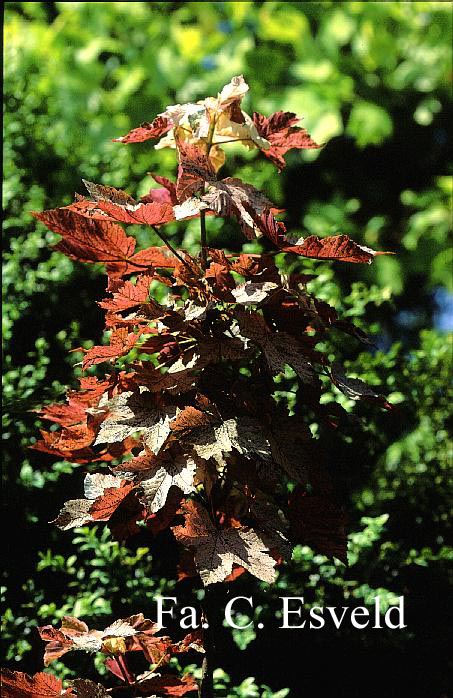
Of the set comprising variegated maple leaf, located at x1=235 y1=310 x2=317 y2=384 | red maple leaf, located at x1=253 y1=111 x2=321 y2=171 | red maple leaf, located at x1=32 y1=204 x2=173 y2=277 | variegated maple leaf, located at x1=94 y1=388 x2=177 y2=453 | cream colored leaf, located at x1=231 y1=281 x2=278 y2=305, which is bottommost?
variegated maple leaf, located at x1=94 y1=388 x2=177 y2=453

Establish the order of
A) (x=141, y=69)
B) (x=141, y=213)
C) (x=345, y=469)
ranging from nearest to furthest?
(x=141, y=213)
(x=345, y=469)
(x=141, y=69)

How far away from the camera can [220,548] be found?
1.06m

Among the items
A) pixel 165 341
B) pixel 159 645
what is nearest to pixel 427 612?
pixel 159 645

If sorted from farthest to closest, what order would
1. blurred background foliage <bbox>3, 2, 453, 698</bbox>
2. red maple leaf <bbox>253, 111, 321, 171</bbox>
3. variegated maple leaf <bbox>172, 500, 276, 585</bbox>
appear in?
blurred background foliage <bbox>3, 2, 453, 698</bbox> → red maple leaf <bbox>253, 111, 321, 171</bbox> → variegated maple leaf <bbox>172, 500, 276, 585</bbox>

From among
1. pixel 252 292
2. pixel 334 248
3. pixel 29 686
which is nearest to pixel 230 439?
pixel 252 292

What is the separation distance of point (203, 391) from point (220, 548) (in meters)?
0.26

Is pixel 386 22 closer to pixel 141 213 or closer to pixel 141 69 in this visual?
pixel 141 69

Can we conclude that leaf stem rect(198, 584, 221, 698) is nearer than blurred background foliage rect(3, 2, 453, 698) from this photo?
Yes

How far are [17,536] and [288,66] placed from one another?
3254 mm

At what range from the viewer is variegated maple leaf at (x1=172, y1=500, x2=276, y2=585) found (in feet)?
3.35

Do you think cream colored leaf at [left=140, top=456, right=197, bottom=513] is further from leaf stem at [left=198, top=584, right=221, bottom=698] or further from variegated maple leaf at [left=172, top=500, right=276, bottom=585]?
leaf stem at [left=198, top=584, right=221, bottom=698]

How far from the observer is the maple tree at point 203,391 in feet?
3.60

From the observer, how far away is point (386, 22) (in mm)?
4070

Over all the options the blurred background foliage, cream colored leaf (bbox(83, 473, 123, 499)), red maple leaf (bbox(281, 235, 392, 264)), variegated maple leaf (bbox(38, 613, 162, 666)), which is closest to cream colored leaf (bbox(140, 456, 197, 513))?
cream colored leaf (bbox(83, 473, 123, 499))
